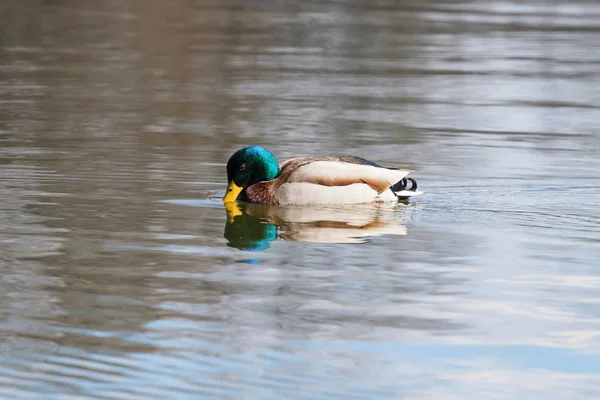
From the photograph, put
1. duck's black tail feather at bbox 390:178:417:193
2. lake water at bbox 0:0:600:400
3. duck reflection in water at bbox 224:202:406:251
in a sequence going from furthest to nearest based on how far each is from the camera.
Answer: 1. duck's black tail feather at bbox 390:178:417:193
2. duck reflection in water at bbox 224:202:406:251
3. lake water at bbox 0:0:600:400

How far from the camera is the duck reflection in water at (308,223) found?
1030 cm

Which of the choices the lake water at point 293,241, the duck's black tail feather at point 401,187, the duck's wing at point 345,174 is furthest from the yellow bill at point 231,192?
the duck's black tail feather at point 401,187

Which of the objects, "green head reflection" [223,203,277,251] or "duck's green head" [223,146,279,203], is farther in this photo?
"duck's green head" [223,146,279,203]

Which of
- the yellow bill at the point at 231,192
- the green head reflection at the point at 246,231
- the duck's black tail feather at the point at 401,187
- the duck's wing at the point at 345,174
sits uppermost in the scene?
the duck's wing at the point at 345,174

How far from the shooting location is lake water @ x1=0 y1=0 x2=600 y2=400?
6.66m

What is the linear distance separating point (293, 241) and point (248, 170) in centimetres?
165

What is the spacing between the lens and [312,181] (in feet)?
37.9

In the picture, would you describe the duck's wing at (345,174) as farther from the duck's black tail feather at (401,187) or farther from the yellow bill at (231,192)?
the yellow bill at (231,192)

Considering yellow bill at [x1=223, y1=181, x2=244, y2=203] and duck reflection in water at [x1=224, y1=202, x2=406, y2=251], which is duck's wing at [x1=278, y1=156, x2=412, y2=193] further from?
yellow bill at [x1=223, y1=181, x2=244, y2=203]

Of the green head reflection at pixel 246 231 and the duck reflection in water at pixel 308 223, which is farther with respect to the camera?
the duck reflection in water at pixel 308 223

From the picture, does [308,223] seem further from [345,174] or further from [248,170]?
[248,170]

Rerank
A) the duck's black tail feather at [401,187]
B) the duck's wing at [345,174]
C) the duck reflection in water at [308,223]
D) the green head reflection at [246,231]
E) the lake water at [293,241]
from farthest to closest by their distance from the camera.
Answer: the duck's black tail feather at [401,187], the duck's wing at [345,174], the duck reflection in water at [308,223], the green head reflection at [246,231], the lake water at [293,241]

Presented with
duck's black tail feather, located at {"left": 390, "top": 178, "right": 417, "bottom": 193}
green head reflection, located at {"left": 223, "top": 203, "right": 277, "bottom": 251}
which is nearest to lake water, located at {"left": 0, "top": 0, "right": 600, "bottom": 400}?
green head reflection, located at {"left": 223, "top": 203, "right": 277, "bottom": 251}

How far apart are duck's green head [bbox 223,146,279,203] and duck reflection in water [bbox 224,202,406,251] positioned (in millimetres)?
142
